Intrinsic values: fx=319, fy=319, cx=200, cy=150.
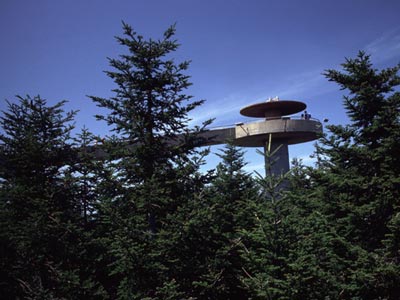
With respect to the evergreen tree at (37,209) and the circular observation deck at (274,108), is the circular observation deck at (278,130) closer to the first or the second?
the circular observation deck at (274,108)

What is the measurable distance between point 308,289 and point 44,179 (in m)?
13.1

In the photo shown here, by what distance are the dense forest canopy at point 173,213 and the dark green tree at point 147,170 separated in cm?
5

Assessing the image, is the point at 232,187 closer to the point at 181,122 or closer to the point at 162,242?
the point at 181,122

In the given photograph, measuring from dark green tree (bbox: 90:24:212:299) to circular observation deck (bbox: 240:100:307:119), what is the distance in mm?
19765

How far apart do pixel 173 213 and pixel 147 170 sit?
7.40ft

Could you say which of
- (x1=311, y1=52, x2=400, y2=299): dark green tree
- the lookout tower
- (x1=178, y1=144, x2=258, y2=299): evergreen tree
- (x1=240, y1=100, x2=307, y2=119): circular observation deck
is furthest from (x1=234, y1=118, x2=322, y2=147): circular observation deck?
(x1=311, y1=52, x2=400, y2=299): dark green tree

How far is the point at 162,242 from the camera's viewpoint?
12.4 metres

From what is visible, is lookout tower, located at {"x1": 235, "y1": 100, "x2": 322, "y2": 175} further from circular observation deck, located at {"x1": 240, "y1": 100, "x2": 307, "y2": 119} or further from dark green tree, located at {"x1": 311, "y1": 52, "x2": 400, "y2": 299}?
dark green tree, located at {"x1": 311, "y1": 52, "x2": 400, "y2": 299}

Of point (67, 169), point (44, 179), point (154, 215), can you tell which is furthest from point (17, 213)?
point (154, 215)

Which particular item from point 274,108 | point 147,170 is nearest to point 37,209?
point 147,170

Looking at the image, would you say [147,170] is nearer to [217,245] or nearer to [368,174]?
[217,245]

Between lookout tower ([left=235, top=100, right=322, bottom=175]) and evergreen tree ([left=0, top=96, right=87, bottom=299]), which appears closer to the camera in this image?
evergreen tree ([left=0, top=96, right=87, bottom=299])

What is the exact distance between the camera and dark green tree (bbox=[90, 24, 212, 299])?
40.7 feet

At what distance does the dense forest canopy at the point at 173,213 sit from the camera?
11570 mm
